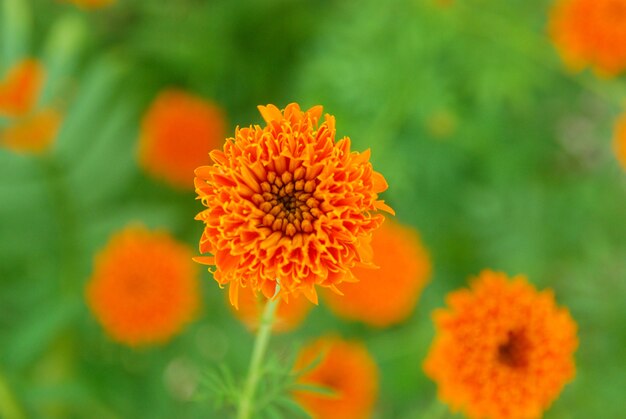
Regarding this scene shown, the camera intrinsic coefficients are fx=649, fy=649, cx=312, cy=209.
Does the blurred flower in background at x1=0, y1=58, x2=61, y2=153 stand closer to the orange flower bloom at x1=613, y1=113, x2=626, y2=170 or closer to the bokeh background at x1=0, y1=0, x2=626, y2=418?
the bokeh background at x1=0, y1=0, x2=626, y2=418

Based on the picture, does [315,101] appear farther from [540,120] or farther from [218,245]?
[218,245]

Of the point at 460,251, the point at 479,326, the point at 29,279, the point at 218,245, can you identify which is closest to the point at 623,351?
the point at 460,251

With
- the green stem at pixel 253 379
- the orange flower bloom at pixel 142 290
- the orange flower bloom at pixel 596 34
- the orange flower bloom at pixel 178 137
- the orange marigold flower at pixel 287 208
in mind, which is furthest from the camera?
the orange flower bloom at pixel 178 137

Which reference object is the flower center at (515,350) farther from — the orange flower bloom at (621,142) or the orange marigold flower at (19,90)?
the orange marigold flower at (19,90)

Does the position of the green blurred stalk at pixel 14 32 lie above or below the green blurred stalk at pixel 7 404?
above

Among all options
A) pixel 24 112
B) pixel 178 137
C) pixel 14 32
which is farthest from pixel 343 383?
pixel 14 32

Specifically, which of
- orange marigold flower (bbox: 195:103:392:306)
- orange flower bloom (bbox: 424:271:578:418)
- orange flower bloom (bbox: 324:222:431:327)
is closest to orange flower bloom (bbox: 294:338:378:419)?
orange flower bloom (bbox: 324:222:431:327)

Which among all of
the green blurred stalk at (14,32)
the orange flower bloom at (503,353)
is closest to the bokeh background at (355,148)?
the green blurred stalk at (14,32)
